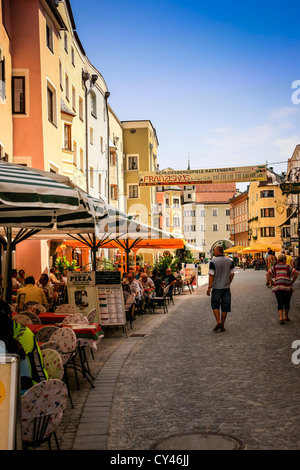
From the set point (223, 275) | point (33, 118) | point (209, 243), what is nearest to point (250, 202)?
point (209, 243)

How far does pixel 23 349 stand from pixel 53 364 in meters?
0.70

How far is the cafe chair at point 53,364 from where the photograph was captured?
5664 mm

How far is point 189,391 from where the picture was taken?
25.4ft

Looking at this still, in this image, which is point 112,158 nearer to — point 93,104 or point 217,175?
point 93,104

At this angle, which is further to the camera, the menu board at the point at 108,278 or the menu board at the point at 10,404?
the menu board at the point at 108,278

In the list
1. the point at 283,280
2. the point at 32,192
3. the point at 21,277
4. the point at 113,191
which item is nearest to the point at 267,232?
the point at 113,191

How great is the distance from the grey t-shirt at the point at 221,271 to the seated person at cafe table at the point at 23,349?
27.2 ft

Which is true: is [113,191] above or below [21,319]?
above

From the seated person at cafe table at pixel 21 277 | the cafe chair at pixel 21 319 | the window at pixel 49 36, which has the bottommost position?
the cafe chair at pixel 21 319

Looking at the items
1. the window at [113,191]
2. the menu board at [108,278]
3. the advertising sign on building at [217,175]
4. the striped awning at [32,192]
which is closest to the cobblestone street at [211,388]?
the menu board at [108,278]

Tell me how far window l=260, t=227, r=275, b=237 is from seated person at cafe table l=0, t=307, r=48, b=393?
84.0 metres

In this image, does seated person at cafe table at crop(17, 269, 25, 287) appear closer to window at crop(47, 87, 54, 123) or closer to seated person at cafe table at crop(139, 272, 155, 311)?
seated person at cafe table at crop(139, 272, 155, 311)

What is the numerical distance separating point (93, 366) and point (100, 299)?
346cm

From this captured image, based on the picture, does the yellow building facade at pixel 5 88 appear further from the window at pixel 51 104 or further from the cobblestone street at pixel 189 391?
the cobblestone street at pixel 189 391
